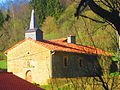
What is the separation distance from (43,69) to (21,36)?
31953mm

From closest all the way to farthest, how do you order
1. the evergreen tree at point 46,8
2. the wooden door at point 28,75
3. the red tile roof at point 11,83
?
the red tile roof at point 11,83 → the wooden door at point 28,75 → the evergreen tree at point 46,8

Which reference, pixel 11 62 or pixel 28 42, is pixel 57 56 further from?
pixel 11 62

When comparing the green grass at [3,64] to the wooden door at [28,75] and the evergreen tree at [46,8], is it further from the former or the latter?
the evergreen tree at [46,8]

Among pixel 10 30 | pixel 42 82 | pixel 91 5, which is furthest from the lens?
pixel 10 30

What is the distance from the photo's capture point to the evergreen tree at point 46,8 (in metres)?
64.7

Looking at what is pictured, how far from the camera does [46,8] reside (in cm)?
6681

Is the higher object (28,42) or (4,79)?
(28,42)

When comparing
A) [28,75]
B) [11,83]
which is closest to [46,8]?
[28,75]

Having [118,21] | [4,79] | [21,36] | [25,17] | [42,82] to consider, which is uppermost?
[25,17]

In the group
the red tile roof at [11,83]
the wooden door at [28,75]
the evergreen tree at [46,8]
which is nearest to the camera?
the red tile roof at [11,83]

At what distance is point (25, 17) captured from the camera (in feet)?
213

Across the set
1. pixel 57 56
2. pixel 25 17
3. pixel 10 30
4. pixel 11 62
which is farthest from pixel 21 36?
pixel 57 56

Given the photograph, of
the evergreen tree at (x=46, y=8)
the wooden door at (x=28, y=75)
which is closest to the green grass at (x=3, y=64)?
the wooden door at (x=28, y=75)

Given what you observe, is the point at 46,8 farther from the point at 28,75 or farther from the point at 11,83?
the point at 11,83
